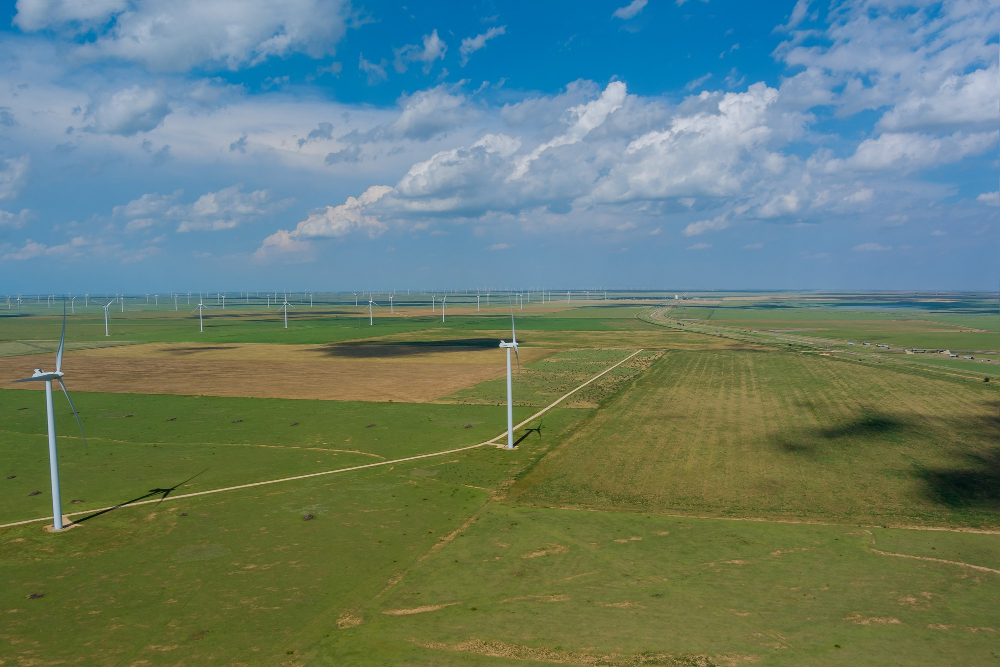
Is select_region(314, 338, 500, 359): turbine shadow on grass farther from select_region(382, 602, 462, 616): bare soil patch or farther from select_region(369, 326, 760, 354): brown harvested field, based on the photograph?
select_region(382, 602, 462, 616): bare soil patch

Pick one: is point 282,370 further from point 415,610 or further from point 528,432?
point 415,610

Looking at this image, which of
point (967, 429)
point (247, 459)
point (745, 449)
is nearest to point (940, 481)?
point (745, 449)

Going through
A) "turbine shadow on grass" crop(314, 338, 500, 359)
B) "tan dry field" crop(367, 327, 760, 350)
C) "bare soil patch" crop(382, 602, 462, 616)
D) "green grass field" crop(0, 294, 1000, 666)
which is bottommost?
"bare soil patch" crop(382, 602, 462, 616)

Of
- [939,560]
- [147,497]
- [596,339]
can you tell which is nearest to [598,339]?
[596,339]

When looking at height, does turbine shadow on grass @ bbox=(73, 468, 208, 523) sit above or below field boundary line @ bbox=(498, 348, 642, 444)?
below

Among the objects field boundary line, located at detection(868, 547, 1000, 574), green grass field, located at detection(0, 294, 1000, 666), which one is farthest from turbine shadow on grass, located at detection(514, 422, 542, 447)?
field boundary line, located at detection(868, 547, 1000, 574)

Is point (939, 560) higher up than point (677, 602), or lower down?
higher up
